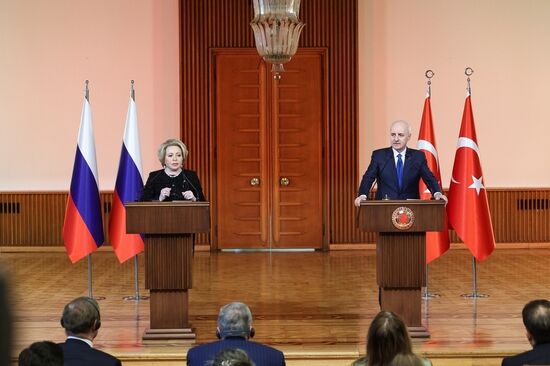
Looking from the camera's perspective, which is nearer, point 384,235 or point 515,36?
point 384,235

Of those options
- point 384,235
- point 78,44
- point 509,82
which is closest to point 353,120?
point 509,82

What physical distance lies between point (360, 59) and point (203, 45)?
210 cm

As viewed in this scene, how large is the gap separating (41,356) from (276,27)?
466 centimetres

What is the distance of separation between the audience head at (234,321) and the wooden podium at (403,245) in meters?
2.03

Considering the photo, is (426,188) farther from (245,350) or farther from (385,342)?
(385,342)

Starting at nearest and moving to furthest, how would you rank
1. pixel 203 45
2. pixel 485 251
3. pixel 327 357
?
pixel 327 357
pixel 485 251
pixel 203 45

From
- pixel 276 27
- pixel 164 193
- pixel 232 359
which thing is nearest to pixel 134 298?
pixel 164 193

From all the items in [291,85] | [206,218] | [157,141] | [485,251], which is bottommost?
[485,251]

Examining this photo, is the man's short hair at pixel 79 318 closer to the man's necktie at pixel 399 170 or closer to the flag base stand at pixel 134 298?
the man's necktie at pixel 399 170

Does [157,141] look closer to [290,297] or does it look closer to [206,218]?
[290,297]

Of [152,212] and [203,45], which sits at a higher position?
[203,45]

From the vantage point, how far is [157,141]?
10.9 metres

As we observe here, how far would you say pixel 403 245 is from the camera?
5328mm

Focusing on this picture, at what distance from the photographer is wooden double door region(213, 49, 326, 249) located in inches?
426
